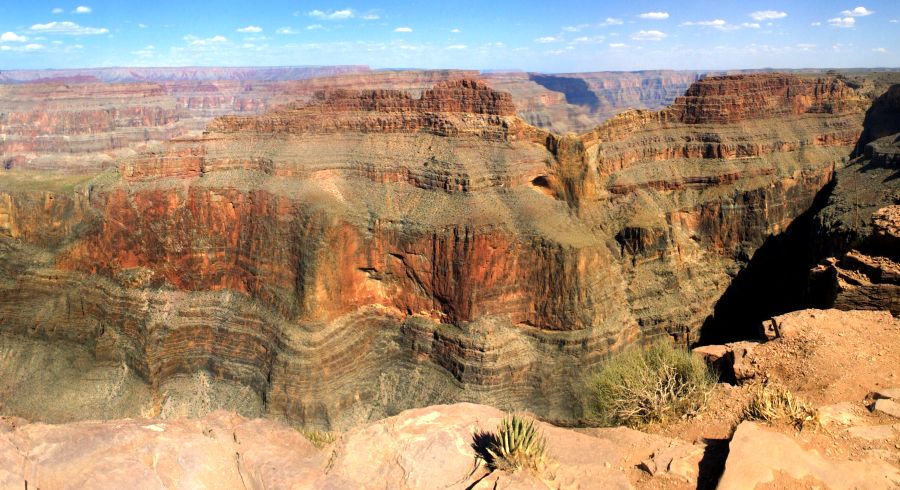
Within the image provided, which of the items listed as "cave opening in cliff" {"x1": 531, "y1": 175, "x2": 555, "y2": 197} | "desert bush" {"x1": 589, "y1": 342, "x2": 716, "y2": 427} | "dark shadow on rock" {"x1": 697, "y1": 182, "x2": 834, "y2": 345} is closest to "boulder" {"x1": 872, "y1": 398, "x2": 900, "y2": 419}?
"desert bush" {"x1": 589, "y1": 342, "x2": 716, "y2": 427}

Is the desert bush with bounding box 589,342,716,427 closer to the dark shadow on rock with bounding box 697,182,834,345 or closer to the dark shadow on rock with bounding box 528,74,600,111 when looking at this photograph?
the dark shadow on rock with bounding box 697,182,834,345

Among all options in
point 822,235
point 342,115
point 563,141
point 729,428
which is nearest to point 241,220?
point 342,115

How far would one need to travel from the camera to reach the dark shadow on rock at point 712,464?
10.5 meters

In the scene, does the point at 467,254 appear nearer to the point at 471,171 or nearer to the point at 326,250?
the point at 471,171

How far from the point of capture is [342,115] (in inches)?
1388

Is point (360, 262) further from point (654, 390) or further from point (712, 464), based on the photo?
point (712, 464)

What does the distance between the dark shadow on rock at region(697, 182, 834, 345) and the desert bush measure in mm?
15931

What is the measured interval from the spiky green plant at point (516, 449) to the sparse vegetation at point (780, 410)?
498 cm

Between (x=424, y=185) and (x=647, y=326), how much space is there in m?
14.4

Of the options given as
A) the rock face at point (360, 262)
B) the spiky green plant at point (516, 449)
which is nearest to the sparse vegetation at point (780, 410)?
the spiky green plant at point (516, 449)

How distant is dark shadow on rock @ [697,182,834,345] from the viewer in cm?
3205

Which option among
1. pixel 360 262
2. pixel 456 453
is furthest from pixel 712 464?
pixel 360 262

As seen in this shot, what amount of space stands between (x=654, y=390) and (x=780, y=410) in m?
3.55

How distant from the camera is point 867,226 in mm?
27766
